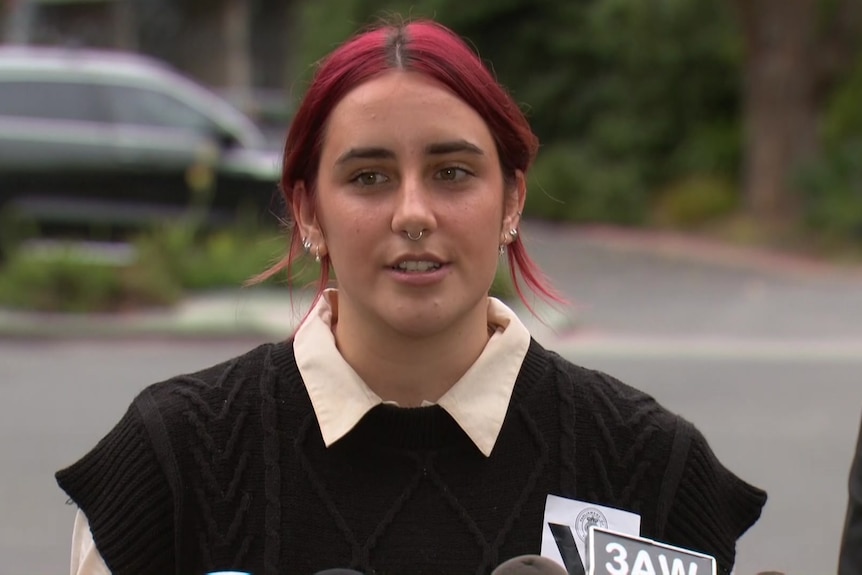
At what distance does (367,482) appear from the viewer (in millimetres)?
1857

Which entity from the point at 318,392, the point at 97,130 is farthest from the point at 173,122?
the point at 318,392

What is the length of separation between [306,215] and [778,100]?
51.6 ft

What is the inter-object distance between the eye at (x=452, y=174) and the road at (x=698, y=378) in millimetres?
3770

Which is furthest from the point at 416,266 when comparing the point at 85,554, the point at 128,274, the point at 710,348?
the point at 128,274

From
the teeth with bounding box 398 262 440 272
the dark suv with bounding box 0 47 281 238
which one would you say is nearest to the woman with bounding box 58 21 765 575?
the teeth with bounding box 398 262 440 272

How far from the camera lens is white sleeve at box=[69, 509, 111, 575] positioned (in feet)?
6.08

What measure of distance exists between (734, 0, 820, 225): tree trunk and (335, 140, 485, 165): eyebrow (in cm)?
1546

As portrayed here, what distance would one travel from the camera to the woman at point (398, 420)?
1.81 m

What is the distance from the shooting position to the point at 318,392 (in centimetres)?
192

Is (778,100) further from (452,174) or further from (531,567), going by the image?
(531,567)

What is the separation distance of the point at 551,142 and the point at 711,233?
15.2 feet

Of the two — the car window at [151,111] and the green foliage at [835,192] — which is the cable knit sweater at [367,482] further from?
the green foliage at [835,192]

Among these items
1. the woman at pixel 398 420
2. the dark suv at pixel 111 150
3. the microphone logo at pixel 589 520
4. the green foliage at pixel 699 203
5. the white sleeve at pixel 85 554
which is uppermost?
the green foliage at pixel 699 203

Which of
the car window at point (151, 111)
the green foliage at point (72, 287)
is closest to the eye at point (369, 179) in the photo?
the green foliage at point (72, 287)
